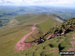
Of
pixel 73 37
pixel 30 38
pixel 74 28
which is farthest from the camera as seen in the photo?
pixel 30 38

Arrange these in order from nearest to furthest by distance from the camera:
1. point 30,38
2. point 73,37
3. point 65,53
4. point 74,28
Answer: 1. point 65,53
2. point 73,37
3. point 74,28
4. point 30,38

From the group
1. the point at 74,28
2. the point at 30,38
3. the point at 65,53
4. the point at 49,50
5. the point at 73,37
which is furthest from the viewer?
the point at 30,38

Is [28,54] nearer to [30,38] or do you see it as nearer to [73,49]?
[73,49]

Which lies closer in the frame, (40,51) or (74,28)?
(40,51)

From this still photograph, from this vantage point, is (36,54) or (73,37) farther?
(73,37)


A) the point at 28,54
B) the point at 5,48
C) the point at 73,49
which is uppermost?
the point at 73,49

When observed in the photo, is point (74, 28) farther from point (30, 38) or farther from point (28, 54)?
point (30, 38)

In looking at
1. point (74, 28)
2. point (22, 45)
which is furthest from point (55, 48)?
point (22, 45)

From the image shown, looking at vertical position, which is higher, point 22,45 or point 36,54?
point 36,54

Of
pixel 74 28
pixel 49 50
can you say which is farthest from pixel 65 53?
pixel 74 28
